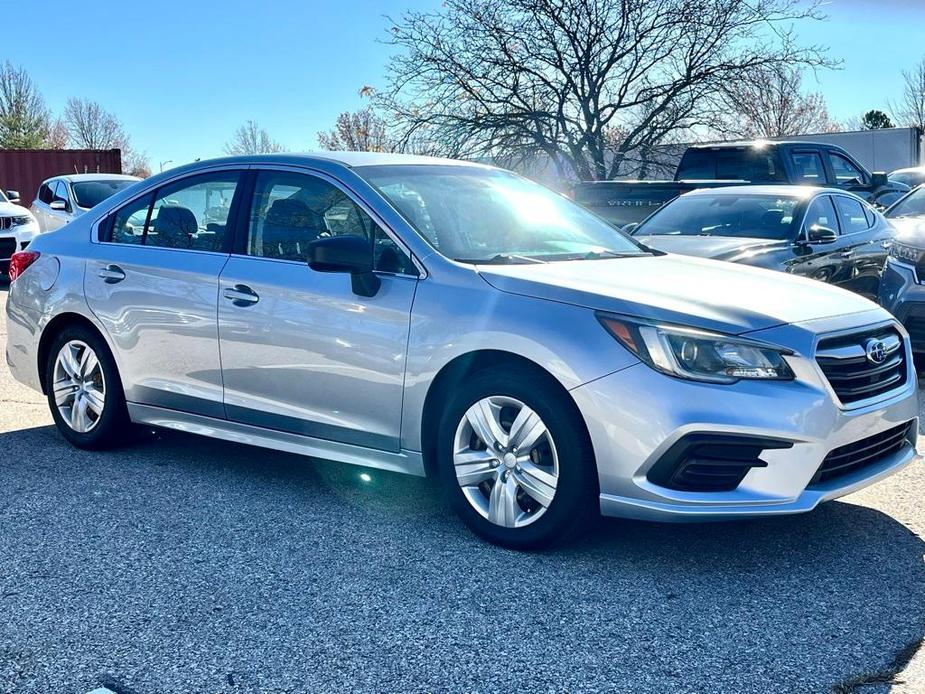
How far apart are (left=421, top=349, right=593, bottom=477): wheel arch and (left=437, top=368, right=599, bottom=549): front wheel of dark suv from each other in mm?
16

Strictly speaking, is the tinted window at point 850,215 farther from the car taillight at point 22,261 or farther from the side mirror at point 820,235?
the car taillight at point 22,261

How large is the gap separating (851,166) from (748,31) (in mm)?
9516

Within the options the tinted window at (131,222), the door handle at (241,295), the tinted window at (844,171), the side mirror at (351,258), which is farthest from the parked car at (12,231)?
the side mirror at (351,258)

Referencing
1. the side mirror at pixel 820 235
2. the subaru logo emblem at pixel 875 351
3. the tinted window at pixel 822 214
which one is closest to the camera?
the subaru logo emblem at pixel 875 351

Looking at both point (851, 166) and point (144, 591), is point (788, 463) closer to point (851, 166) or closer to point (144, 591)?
point (144, 591)

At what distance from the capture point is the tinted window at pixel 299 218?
464cm

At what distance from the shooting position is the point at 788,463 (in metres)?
3.67

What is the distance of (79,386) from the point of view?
5660 millimetres

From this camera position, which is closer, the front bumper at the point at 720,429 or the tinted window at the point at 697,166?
the front bumper at the point at 720,429

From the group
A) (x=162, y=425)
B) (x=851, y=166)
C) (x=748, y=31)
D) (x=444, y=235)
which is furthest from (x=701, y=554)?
(x=748, y=31)

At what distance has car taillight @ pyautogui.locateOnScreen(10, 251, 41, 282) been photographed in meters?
5.92

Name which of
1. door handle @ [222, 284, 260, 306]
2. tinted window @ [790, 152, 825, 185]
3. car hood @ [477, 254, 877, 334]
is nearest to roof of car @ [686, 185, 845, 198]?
tinted window @ [790, 152, 825, 185]

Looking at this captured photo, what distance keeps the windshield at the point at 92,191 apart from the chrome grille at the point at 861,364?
47.7 ft

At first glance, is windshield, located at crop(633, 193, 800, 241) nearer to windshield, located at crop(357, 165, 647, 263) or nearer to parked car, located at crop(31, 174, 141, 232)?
windshield, located at crop(357, 165, 647, 263)
